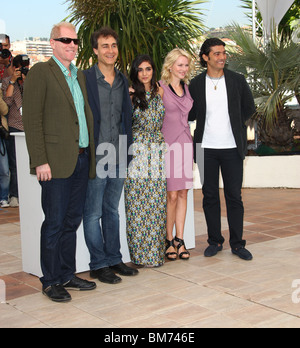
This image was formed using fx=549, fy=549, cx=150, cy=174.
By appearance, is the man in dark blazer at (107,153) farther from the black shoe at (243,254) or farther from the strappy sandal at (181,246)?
the black shoe at (243,254)

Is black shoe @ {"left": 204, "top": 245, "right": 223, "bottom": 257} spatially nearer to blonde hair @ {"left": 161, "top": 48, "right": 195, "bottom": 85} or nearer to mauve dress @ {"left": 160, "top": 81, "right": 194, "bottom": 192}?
mauve dress @ {"left": 160, "top": 81, "right": 194, "bottom": 192}

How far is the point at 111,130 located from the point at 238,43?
518 cm

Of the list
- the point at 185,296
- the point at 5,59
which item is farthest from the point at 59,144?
the point at 5,59

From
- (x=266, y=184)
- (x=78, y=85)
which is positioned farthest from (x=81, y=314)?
(x=266, y=184)

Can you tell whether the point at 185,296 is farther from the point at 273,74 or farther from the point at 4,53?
the point at 273,74

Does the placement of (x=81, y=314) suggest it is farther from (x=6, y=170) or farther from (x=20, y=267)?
(x=6, y=170)

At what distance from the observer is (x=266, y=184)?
28.5ft

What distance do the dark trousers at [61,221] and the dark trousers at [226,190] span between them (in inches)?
51.8

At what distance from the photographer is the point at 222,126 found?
4.59 metres

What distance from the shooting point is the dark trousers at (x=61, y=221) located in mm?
3637

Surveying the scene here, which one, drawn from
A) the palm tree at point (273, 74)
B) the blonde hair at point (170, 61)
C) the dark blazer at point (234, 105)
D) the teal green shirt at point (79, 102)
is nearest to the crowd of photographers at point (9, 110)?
the blonde hair at point (170, 61)

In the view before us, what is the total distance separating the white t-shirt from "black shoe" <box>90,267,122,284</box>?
1364mm

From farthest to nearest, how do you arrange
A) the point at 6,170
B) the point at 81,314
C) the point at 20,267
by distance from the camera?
the point at 6,170 < the point at 20,267 < the point at 81,314

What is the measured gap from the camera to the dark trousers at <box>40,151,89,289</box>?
364 cm
